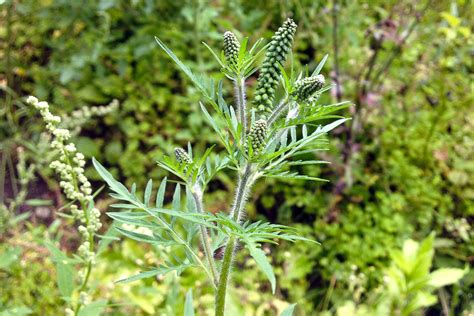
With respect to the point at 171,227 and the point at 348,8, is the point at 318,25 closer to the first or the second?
the point at 348,8

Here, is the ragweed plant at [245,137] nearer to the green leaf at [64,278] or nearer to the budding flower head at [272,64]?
the budding flower head at [272,64]

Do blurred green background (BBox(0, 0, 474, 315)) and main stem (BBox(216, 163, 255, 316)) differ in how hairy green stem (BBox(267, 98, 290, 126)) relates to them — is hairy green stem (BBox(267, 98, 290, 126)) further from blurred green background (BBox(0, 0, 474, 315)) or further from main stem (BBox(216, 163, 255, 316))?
blurred green background (BBox(0, 0, 474, 315))

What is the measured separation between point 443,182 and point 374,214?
21.0 inches

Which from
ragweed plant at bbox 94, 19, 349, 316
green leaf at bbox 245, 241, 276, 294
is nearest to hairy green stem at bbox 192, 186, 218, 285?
ragweed plant at bbox 94, 19, 349, 316

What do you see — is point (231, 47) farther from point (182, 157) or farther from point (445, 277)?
point (445, 277)

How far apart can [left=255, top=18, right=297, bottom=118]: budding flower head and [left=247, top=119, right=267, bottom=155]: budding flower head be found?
61 mm

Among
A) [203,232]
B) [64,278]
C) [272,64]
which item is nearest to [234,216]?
[203,232]

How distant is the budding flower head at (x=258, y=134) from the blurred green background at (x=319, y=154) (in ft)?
5.08

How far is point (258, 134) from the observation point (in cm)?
83

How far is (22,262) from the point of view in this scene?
2.05 m

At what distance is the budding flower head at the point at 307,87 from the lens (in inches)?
32.4

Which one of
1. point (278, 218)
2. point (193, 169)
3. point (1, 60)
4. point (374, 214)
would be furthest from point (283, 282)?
point (1, 60)

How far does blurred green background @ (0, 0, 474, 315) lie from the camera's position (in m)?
2.55

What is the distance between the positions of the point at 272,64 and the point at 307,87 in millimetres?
78
